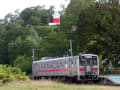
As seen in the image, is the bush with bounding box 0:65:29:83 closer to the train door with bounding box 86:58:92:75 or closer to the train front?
the train front

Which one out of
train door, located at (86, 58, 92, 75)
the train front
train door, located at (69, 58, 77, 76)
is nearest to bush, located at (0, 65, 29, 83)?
train door, located at (69, 58, 77, 76)

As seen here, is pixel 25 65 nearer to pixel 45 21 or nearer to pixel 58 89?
pixel 58 89

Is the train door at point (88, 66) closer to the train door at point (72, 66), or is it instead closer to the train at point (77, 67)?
the train at point (77, 67)

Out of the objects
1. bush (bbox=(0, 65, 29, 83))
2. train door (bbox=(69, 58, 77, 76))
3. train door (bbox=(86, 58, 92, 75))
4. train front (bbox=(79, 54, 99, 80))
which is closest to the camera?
bush (bbox=(0, 65, 29, 83))

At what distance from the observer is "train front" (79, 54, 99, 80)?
1057 inches

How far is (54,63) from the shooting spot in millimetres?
31531

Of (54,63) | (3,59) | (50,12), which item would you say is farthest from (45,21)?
(54,63)

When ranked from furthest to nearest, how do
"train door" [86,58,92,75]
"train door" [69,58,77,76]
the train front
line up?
"train door" [69,58,77,76]
"train door" [86,58,92,75]
the train front

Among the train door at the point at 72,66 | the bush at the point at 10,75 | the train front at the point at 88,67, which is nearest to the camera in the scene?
the bush at the point at 10,75

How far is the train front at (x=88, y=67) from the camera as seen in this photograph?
88.1ft

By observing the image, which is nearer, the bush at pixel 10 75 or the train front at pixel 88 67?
the bush at pixel 10 75

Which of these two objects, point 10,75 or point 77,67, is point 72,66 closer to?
point 77,67

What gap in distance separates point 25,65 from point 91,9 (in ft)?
71.8

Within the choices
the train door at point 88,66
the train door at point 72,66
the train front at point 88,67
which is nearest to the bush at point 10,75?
the train door at point 72,66
